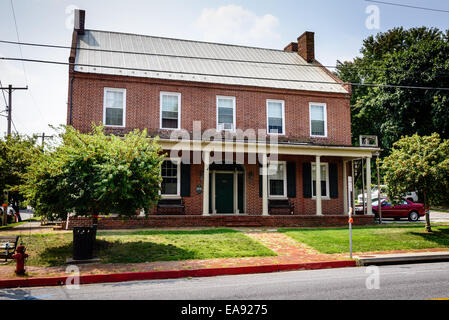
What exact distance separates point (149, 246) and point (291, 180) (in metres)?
10.4

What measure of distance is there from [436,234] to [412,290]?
947 cm

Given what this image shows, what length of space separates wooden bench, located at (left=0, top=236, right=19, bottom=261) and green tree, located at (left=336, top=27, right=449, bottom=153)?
21.2 metres

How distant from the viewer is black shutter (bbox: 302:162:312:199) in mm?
20453

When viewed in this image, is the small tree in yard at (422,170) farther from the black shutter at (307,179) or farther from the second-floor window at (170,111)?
the second-floor window at (170,111)

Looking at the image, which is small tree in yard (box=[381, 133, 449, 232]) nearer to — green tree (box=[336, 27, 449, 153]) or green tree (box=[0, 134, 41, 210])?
green tree (box=[336, 27, 449, 153])

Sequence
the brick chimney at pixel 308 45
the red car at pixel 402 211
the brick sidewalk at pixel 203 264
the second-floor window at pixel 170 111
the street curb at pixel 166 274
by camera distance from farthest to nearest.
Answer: the brick chimney at pixel 308 45 < the red car at pixel 402 211 < the second-floor window at pixel 170 111 < the brick sidewalk at pixel 203 264 < the street curb at pixel 166 274

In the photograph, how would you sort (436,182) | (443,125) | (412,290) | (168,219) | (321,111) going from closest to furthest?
(412,290) → (436,182) → (168,219) → (321,111) → (443,125)

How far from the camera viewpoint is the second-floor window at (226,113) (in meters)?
19.8

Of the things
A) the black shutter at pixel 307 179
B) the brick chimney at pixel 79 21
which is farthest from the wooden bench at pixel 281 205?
the brick chimney at pixel 79 21

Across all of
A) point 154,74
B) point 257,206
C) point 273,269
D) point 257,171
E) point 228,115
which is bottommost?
point 273,269

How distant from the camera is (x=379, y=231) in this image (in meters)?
15.8

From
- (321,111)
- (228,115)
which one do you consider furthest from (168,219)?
(321,111)

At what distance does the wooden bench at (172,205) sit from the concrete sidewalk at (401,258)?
9.23 meters

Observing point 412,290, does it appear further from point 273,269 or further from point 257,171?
point 257,171
